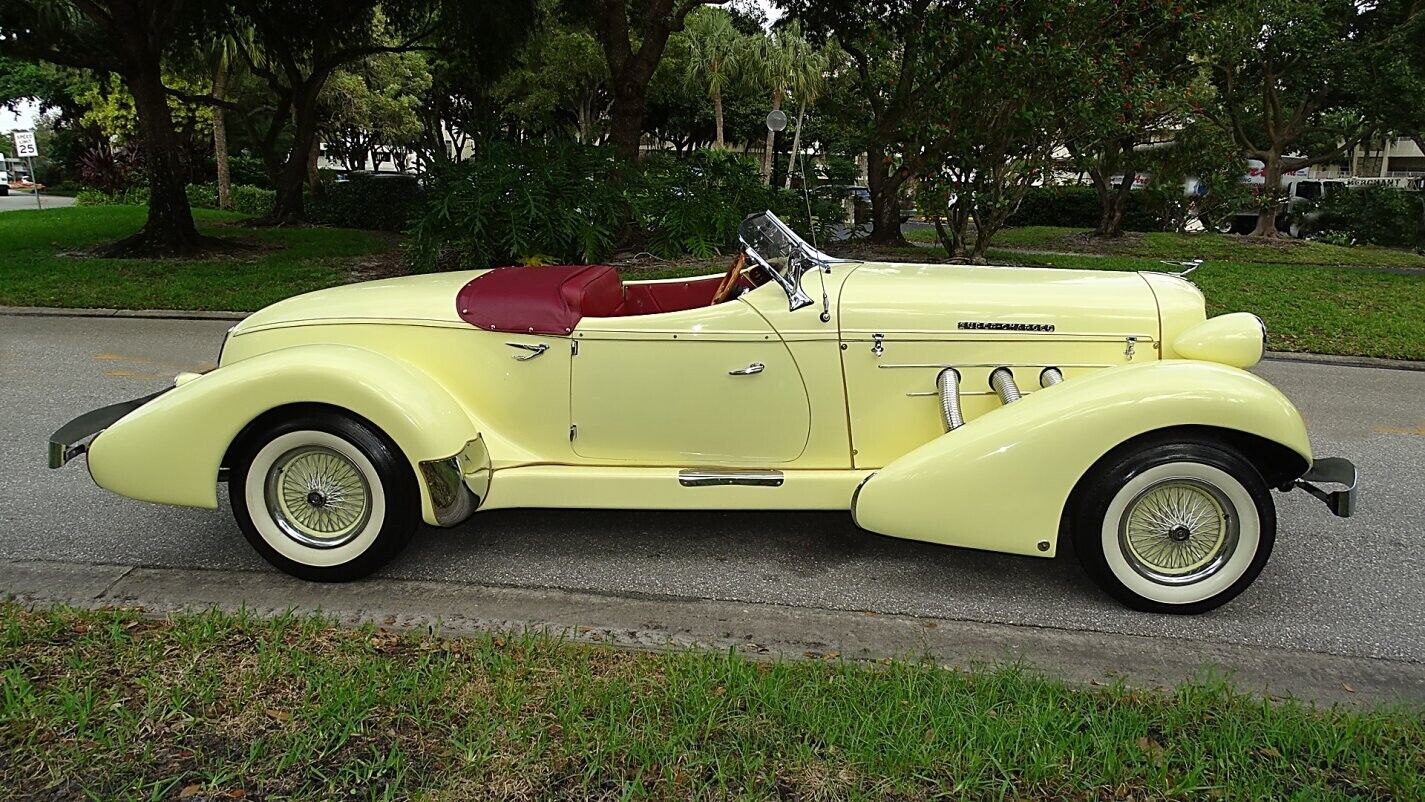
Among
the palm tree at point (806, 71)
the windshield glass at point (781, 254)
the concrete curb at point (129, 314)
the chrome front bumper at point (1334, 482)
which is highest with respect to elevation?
the palm tree at point (806, 71)

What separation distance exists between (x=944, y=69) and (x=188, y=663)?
10771 mm

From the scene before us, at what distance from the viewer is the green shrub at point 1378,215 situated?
1909 cm

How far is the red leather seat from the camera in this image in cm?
371

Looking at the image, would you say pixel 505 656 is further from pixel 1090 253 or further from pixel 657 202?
pixel 1090 253

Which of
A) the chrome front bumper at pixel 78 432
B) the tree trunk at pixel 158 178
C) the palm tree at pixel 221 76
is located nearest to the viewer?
the chrome front bumper at pixel 78 432

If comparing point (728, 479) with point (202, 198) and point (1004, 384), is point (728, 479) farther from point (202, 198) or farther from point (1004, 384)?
point (202, 198)

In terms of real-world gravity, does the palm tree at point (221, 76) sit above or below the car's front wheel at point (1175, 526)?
above

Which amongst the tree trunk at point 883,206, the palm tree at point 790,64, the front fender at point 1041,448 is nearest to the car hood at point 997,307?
the front fender at point 1041,448

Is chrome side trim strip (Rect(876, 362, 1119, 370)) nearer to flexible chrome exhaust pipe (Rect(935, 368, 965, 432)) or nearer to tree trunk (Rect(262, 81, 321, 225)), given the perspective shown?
flexible chrome exhaust pipe (Rect(935, 368, 965, 432))

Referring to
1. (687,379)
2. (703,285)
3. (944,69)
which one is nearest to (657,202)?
(944,69)

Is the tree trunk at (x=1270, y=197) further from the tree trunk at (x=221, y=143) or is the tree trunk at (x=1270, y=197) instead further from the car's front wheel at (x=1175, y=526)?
the tree trunk at (x=221, y=143)

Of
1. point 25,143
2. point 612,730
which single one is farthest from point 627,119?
point 25,143

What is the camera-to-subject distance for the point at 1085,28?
10406mm

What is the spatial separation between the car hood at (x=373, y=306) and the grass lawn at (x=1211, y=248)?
1453 centimetres
